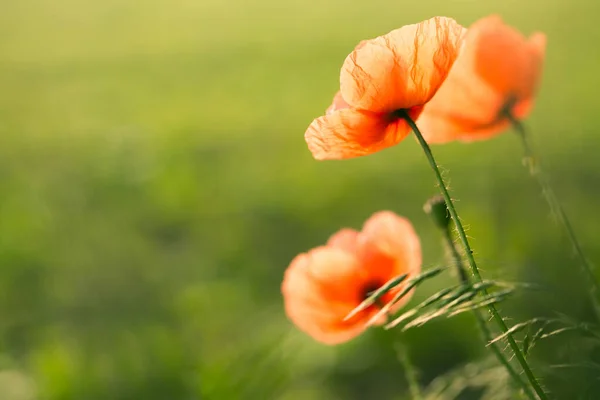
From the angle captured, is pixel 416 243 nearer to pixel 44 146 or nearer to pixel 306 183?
pixel 306 183

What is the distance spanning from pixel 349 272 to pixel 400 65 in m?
0.24

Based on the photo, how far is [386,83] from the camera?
688mm

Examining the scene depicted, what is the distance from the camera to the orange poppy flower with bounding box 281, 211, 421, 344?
0.83 metres

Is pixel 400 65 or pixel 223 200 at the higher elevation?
pixel 223 200

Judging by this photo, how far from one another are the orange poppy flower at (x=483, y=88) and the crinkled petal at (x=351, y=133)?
0.53ft

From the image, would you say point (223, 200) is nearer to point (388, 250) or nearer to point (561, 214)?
point (388, 250)

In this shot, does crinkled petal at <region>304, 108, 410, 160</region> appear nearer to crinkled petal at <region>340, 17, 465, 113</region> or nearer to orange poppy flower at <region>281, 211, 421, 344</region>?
crinkled petal at <region>340, 17, 465, 113</region>

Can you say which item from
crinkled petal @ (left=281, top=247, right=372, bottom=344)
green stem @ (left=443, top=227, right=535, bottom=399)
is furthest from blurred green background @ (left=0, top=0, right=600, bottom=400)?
crinkled petal @ (left=281, top=247, right=372, bottom=344)

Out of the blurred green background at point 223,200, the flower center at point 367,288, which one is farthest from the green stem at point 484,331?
the flower center at point 367,288

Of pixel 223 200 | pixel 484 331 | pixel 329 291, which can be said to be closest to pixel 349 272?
pixel 329 291

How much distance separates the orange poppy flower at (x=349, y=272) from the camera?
0.83 meters

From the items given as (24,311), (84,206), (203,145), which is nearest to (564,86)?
(203,145)

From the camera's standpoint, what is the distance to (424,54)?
2.22 feet

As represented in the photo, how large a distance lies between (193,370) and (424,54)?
3.01 feet
